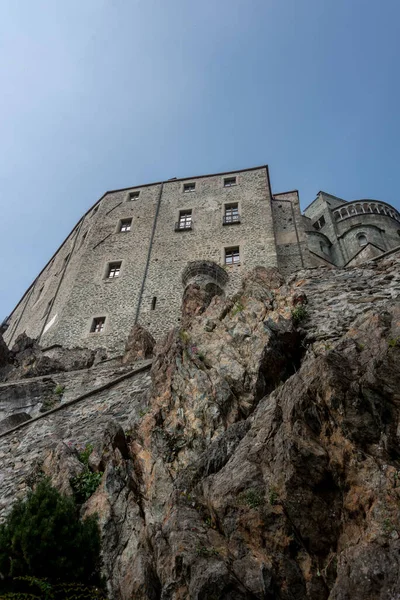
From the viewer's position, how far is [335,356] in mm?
5582

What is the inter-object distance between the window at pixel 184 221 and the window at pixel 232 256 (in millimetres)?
2963

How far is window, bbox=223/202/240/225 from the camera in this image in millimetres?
23859

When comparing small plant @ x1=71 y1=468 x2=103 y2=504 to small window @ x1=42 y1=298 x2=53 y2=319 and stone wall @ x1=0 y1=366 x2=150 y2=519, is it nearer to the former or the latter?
stone wall @ x1=0 y1=366 x2=150 y2=519

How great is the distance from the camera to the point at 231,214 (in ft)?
81.0

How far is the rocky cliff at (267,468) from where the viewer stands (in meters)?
4.21

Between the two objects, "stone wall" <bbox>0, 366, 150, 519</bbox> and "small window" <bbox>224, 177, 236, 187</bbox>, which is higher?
"small window" <bbox>224, 177, 236, 187</bbox>

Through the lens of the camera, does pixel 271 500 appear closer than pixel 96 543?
Yes

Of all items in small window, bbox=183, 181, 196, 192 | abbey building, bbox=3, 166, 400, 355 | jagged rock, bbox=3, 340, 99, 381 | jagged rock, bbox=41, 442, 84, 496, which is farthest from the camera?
small window, bbox=183, 181, 196, 192

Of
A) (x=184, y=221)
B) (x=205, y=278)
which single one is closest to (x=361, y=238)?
(x=184, y=221)

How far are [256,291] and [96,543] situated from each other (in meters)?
5.51

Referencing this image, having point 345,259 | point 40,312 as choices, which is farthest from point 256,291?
point 345,259

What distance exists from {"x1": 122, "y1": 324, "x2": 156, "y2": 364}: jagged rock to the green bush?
846cm

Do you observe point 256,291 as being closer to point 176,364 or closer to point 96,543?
point 176,364

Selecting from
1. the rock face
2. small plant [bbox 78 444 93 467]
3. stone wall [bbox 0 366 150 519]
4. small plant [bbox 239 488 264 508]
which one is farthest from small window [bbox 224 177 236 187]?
small plant [bbox 239 488 264 508]
